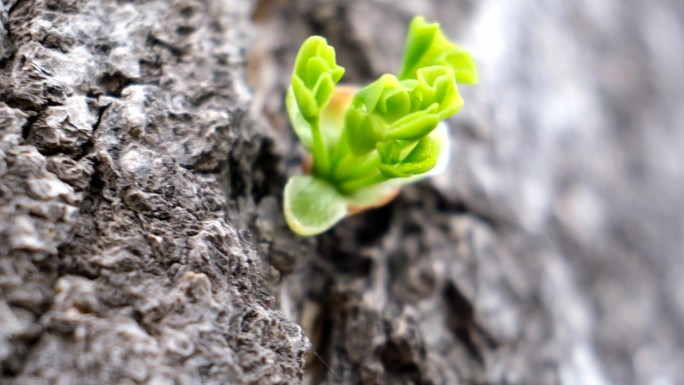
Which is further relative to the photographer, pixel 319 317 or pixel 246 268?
pixel 319 317

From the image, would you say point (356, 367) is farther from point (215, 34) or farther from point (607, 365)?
point (607, 365)

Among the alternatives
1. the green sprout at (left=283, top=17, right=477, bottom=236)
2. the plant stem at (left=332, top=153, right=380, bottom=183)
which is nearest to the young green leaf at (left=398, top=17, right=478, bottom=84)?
the green sprout at (left=283, top=17, right=477, bottom=236)

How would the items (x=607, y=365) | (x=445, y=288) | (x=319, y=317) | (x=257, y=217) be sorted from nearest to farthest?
(x=257, y=217) < (x=319, y=317) < (x=445, y=288) < (x=607, y=365)

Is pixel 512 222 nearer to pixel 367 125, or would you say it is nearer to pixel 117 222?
pixel 367 125

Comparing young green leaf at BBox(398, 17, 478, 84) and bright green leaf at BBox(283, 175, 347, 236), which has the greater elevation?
young green leaf at BBox(398, 17, 478, 84)

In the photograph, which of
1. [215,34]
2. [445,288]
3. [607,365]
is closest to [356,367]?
[445,288]

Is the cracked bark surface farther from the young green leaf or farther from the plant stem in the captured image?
the young green leaf
